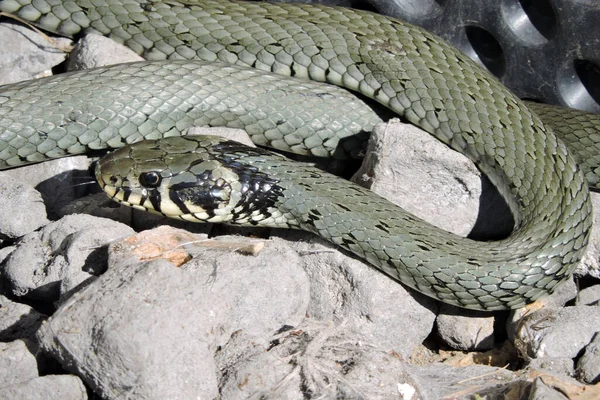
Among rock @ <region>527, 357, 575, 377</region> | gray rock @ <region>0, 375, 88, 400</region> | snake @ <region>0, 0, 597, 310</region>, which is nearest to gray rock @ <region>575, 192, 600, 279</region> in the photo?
snake @ <region>0, 0, 597, 310</region>

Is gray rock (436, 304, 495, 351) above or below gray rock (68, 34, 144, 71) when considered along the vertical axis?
below

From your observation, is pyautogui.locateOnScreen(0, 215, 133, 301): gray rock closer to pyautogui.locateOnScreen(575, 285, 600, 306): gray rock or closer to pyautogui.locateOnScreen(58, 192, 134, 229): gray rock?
pyautogui.locateOnScreen(58, 192, 134, 229): gray rock

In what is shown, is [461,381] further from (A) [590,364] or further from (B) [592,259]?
(B) [592,259]

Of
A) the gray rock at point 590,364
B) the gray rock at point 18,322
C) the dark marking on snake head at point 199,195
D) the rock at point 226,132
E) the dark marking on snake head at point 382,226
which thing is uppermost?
the dark marking on snake head at point 382,226

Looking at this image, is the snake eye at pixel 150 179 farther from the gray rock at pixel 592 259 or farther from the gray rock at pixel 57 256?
the gray rock at pixel 592 259

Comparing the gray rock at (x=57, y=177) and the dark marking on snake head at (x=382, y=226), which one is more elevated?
the dark marking on snake head at (x=382, y=226)

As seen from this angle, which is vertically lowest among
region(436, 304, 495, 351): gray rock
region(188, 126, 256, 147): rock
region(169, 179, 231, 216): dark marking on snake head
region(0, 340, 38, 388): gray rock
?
region(0, 340, 38, 388): gray rock

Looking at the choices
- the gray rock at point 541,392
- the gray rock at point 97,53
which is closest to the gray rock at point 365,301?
the gray rock at point 541,392
